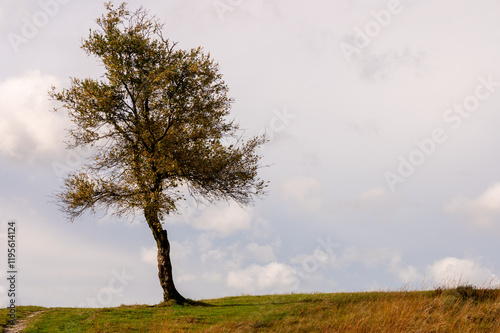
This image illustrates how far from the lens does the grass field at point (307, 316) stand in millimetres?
19641

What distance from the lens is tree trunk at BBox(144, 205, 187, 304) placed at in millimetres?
31016

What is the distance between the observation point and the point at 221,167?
3125 centimetres

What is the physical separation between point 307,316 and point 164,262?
38.8ft

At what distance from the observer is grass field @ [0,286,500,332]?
64.4 ft

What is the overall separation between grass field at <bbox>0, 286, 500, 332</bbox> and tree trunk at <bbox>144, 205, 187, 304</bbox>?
1.51 meters

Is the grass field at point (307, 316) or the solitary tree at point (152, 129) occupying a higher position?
the solitary tree at point (152, 129)

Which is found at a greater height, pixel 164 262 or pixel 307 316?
pixel 164 262

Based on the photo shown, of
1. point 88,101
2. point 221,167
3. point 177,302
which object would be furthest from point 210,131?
point 177,302

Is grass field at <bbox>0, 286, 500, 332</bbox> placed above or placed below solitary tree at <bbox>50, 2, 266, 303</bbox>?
below

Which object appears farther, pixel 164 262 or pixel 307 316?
pixel 164 262

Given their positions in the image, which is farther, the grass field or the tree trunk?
the tree trunk

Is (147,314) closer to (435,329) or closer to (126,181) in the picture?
(126,181)

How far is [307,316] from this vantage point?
76.1 ft

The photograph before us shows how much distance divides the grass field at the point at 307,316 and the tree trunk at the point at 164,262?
4.96ft
